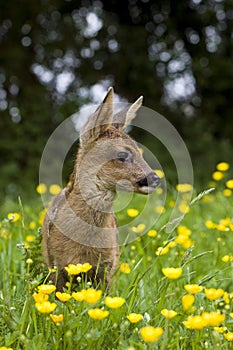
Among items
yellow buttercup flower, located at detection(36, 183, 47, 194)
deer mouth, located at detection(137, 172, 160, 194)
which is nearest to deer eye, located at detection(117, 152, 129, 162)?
deer mouth, located at detection(137, 172, 160, 194)

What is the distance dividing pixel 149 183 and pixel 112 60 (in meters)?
6.56

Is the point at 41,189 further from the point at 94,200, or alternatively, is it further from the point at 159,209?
the point at 94,200

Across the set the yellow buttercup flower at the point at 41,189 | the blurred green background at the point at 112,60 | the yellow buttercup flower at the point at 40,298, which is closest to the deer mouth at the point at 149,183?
the yellow buttercup flower at the point at 40,298

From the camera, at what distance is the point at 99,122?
260cm

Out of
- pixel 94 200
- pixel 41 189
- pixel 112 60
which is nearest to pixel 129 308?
pixel 94 200

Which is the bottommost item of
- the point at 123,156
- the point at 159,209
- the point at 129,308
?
the point at 159,209

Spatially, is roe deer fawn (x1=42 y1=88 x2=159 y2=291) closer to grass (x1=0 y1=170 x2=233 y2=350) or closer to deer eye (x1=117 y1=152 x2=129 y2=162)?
deer eye (x1=117 y1=152 x2=129 y2=162)

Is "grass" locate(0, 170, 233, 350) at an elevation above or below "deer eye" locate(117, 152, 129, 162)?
below

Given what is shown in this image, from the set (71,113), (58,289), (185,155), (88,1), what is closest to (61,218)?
(58,289)

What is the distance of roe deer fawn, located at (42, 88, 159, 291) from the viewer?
2.58m

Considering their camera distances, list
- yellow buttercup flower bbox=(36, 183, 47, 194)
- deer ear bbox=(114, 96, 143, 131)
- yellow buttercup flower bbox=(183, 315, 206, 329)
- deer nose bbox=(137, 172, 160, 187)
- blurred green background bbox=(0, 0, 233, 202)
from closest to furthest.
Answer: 1. yellow buttercup flower bbox=(183, 315, 206, 329)
2. deer nose bbox=(137, 172, 160, 187)
3. deer ear bbox=(114, 96, 143, 131)
4. yellow buttercup flower bbox=(36, 183, 47, 194)
5. blurred green background bbox=(0, 0, 233, 202)

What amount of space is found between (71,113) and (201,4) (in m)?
2.84

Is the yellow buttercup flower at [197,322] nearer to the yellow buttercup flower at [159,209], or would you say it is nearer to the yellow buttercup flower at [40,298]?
the yellow buttercup flower at [40,298]

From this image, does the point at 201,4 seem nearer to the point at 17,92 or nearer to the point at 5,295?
the point at 17,92
